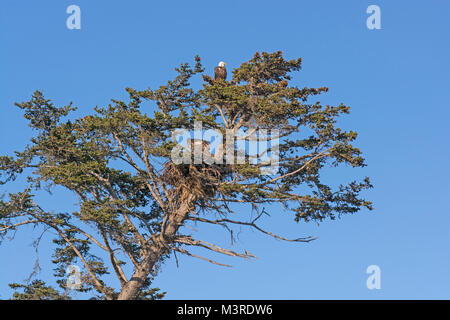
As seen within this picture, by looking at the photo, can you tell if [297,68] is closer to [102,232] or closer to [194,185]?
[194,185]

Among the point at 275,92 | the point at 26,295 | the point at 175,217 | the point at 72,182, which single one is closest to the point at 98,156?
the point at 72,182

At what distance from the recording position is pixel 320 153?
21922 mm

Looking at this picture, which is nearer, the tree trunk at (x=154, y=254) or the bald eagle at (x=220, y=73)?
the tree trunk at (x=154, y=254)

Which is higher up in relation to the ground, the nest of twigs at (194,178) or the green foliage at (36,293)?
the nest of twigs at (194,178)

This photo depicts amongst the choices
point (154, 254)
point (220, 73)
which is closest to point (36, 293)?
point (154, 254)

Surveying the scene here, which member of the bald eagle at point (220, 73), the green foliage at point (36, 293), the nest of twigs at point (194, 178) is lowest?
the green foliage at point (36, 293)

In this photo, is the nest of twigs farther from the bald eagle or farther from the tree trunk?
the bald eagle

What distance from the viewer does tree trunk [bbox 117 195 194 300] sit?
21300 mm

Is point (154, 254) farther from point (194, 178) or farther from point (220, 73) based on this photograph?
point (220, 73)

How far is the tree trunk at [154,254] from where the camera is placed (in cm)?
2130

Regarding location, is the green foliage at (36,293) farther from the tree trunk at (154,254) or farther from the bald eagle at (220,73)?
the bald eagle at (220,73)

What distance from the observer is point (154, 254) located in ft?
70.9

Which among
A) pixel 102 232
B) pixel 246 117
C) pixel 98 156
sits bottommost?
pixel 102 232

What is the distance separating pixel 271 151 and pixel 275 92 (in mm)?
2194
